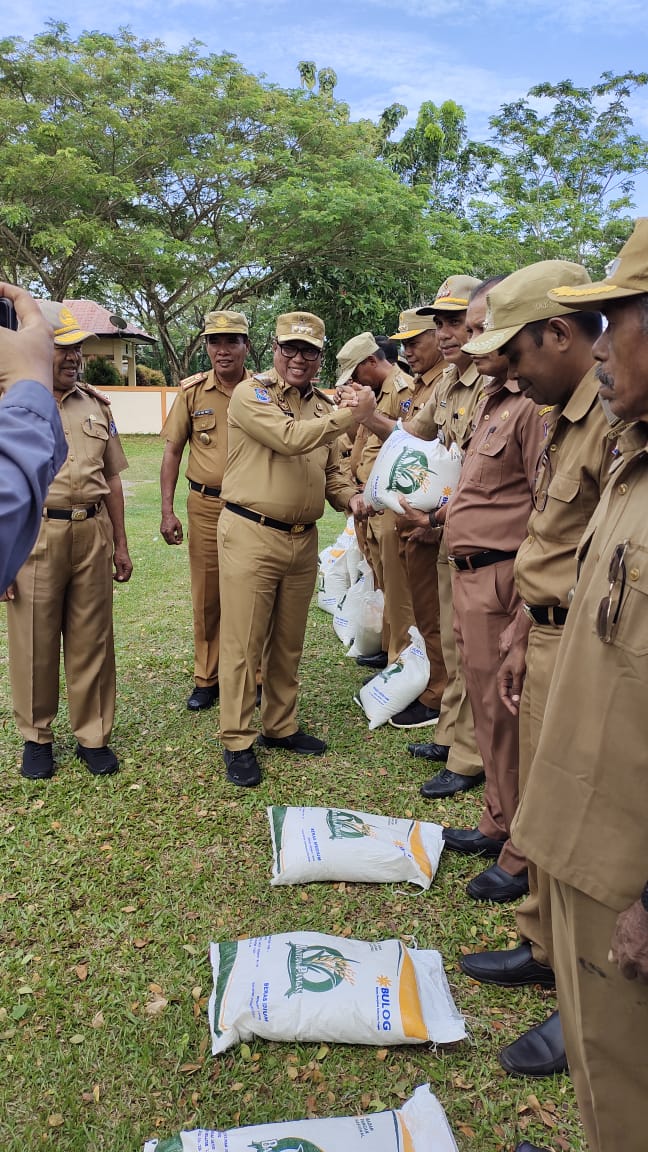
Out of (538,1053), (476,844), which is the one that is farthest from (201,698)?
(538,1053)

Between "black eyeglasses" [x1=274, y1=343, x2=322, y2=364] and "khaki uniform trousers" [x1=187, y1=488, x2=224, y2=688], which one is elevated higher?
"black eyeglasses" [x1=274, y1=343, x2=322, y2=364]

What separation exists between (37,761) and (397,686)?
6.57 feet

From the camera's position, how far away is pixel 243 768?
12.8 ft

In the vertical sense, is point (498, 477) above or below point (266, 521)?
above

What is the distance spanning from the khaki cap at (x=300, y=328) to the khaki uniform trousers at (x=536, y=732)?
6.43ft

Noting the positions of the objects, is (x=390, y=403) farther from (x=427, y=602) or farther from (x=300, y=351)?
(x=300, y=351)

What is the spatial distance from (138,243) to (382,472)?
57.4 feet

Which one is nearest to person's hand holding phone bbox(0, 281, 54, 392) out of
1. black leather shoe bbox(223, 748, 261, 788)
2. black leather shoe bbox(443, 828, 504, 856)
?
black leather shoe bbox(443, 828, 504, 856)

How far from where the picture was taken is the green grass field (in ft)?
6.99

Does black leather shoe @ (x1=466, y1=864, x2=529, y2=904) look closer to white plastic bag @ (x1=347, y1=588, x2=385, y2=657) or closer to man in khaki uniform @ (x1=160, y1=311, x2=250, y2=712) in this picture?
man in khaki uniform @ (x1=160, y1=311, x2=250, y2=712)

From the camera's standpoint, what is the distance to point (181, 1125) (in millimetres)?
2084

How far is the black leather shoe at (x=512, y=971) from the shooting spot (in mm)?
2564

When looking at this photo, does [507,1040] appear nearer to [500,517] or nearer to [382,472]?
[500,517]

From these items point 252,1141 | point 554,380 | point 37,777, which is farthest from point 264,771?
point 554,380
